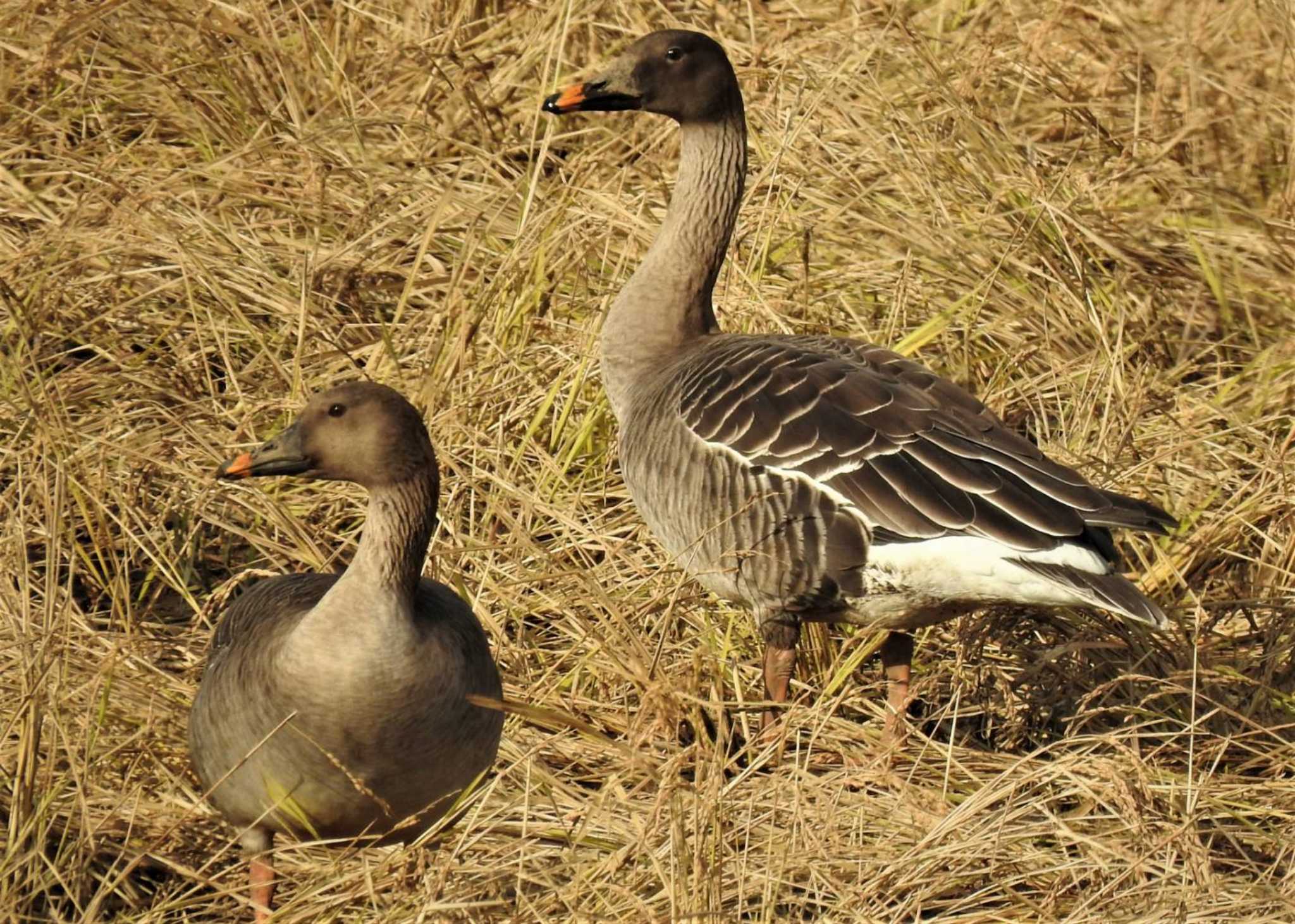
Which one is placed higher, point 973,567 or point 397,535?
point 397,535

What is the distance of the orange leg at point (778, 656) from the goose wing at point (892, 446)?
0.49 metres

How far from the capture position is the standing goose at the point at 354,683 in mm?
4000

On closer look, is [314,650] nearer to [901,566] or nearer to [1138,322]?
[901,566]

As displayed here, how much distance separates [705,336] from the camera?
19.8 feet

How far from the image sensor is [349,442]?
4.30 m

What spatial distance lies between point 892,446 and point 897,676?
→ 77 centimetres

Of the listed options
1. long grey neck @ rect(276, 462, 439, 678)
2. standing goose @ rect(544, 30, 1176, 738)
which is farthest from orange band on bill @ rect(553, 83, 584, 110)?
long grey neck @ rect(276, 462, 439, 678)

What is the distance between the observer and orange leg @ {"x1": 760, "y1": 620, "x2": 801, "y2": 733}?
5.39 meters

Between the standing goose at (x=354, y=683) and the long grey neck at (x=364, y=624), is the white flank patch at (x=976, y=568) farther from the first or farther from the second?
the long grey neck at (x=364, y=624)

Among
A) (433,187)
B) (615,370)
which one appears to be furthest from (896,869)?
(433,187)

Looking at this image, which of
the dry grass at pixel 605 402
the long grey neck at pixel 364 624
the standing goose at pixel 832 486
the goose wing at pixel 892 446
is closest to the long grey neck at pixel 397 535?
the long grey neck at pixel 364 624

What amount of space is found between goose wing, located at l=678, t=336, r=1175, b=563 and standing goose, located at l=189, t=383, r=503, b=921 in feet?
3.94

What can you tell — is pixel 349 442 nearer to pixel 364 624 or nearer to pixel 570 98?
pixel 364 624

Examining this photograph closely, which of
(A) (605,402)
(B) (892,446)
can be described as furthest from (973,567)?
(A) (605,402)
